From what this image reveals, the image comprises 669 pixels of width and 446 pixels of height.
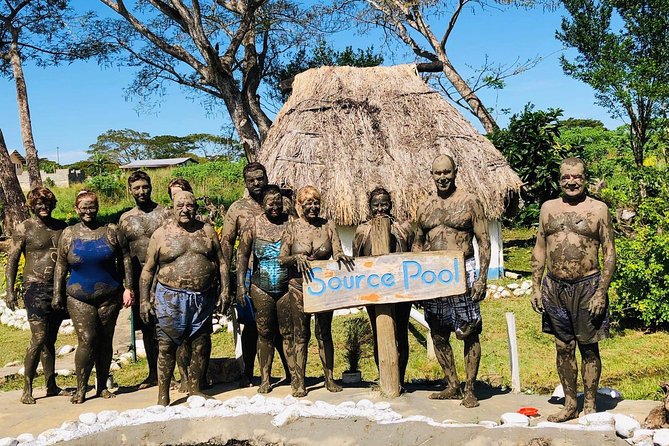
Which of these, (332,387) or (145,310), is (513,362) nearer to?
(332,387)

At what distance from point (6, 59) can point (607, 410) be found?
53.7 feet

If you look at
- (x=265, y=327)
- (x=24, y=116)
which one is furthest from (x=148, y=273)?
(x=24, y=116)

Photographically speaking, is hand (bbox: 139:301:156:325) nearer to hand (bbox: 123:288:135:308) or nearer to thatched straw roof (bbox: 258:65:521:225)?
hand (bbox: 123:288:135:308)

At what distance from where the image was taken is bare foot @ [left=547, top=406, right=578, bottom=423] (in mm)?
4348

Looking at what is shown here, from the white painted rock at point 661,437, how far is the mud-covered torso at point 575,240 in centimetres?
104

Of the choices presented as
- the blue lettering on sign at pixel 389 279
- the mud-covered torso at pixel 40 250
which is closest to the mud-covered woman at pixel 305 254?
the blue lettering on sign at pixel 389 279

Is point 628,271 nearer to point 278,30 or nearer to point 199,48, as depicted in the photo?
point 199,48

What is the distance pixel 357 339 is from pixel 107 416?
2.93 m

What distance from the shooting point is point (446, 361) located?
490 cm

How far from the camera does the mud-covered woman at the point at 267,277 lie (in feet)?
17.0

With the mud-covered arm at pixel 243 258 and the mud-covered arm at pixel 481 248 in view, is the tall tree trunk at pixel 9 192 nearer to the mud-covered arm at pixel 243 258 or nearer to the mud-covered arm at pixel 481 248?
the mud-covered arm at pixel 243 258

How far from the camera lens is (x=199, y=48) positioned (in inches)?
523

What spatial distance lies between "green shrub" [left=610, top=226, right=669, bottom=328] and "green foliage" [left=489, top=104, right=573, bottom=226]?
416 cm

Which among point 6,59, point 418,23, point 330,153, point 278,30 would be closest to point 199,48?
point 278,30
